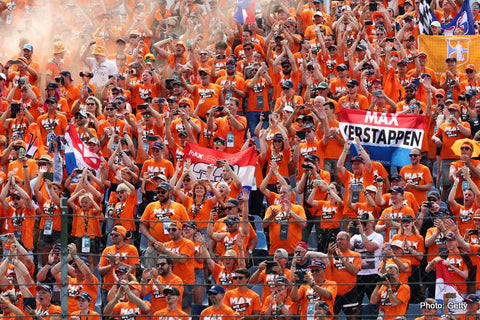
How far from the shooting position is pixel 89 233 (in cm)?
1755

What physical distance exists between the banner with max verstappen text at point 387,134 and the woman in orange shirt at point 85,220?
364cm

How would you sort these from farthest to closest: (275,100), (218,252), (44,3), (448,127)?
(44,3) < (275,100) < (448,127) < (218,252)

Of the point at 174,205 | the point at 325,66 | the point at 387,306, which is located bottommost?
the point at 387,306

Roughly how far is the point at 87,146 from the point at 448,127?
5.10m

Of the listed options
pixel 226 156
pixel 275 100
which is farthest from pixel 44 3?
pixel 226 156

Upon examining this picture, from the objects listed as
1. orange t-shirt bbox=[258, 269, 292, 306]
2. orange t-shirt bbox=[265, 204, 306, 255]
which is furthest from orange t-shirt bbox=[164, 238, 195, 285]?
orange t-shirt bbox=[265, 204, 306, 255]

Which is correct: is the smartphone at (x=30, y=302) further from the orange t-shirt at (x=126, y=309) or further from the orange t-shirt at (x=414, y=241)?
the orange t-shirt at (x=414, y=241)

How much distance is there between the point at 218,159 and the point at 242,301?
11.6 ft

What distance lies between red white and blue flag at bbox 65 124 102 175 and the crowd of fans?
11 cm

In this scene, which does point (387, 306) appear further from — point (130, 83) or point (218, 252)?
point (130, 83)

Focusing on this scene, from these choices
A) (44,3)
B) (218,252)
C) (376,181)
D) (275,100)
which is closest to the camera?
(218,252)

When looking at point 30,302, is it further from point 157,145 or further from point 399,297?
point 399,297

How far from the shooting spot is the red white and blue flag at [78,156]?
1888cm

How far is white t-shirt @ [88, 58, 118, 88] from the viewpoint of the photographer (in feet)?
72.6
